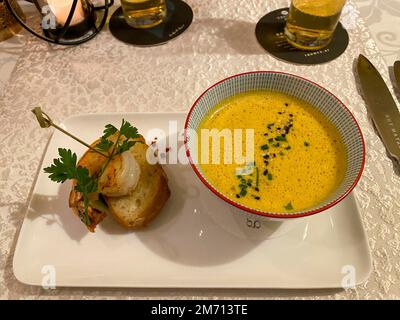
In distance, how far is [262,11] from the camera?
5.24 feet

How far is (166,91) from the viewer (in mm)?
1336

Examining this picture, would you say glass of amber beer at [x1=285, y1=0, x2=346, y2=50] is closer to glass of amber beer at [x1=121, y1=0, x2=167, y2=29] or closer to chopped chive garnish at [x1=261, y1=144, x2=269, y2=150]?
glass of amber beer at [x1=121, y1=0, x2=167, y2=29]

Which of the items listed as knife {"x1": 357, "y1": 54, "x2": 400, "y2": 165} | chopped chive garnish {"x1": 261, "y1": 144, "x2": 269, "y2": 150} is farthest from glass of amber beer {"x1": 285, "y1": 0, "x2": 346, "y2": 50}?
chopped chive garnish {"x1": 261, "y1": 144, "x2": 269, "y2": 150}

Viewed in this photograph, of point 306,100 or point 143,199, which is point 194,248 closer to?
point 143,199

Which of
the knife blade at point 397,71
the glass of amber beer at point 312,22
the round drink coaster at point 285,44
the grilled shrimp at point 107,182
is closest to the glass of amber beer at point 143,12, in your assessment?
the round drink coaster at point 285,44

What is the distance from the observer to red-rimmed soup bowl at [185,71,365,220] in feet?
2.77

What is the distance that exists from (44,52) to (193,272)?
114 cm

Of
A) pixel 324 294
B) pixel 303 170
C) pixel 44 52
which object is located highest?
pixel 44 52

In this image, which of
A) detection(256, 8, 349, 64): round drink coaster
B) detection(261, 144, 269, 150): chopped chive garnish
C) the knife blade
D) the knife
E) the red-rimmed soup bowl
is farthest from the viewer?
detection(256, 8, 349, 64): round drink coaster

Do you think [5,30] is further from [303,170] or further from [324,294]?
[324,294]

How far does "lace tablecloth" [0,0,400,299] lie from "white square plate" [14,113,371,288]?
4cm
